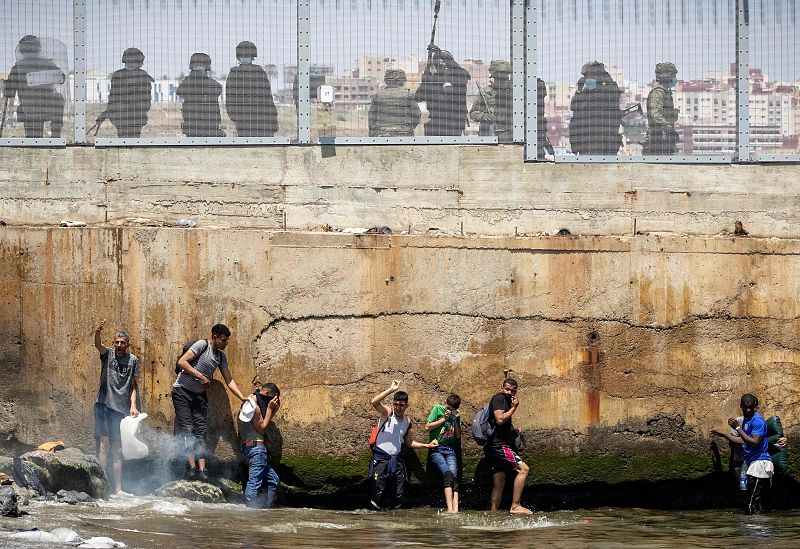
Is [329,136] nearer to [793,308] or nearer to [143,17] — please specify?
[143,17]

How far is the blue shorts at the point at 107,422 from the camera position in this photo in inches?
497

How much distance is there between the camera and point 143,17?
1335cm

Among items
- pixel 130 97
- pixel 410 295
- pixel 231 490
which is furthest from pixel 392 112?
pixel 231 490

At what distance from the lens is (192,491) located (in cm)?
1261

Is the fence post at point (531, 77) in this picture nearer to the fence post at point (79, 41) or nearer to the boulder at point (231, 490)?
the boulder at point (231, 490)

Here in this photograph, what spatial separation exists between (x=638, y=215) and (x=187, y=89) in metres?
4.62

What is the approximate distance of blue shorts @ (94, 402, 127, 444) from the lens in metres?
12.6

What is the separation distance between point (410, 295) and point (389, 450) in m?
1.48

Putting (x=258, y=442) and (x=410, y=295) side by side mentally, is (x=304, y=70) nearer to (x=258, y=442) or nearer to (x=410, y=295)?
(x=410, y=295)

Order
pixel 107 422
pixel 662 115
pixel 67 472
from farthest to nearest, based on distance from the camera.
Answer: pixel 662 115 < pixel 107 422 < pixel 67 472

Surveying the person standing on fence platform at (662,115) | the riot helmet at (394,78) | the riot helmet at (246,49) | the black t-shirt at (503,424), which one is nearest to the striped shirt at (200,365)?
the black t-shirt at (503,424)

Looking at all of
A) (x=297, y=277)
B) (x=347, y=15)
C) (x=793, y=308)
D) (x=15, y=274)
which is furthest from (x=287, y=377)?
(x=793, y=308)

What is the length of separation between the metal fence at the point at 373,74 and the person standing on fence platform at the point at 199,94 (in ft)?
0.05

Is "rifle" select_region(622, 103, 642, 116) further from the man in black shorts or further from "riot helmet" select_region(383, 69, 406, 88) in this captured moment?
the man in black shorts
